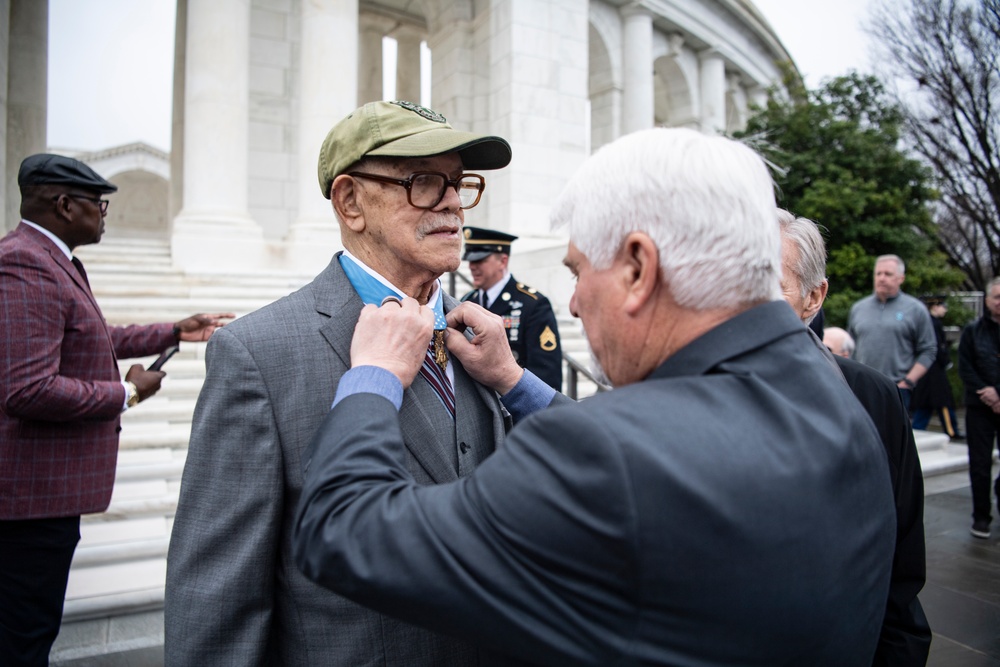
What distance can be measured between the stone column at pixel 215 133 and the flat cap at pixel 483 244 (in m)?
5.58

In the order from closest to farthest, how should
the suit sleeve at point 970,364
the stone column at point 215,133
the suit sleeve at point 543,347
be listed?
the suit sleeve at point 543,347
the suit sleeve at point 970,364
the stone column at point 215,133

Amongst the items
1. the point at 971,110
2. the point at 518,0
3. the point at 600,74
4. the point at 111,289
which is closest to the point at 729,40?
the point at 600,74

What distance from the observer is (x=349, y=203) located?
5.46 feet

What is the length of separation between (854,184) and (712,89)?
9.38m

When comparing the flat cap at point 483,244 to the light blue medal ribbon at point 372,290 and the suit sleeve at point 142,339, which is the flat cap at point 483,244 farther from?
the light blue medal ribbon at point 372,290

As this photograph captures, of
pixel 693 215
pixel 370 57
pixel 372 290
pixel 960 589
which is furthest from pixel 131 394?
pixel 370 57

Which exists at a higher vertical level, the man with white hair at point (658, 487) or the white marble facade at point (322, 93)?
the white marble facade at point (322, 93)

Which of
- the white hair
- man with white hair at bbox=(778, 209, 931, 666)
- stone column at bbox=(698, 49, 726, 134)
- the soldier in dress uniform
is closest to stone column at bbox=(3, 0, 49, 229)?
the soldier in dress uniform

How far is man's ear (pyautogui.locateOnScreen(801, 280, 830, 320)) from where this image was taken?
2.54 meters

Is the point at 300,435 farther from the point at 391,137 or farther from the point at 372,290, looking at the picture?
the point at 391,137

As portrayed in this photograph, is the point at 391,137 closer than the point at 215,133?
Yes

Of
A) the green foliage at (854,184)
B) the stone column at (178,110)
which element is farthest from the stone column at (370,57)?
the green foliage at (854,184)

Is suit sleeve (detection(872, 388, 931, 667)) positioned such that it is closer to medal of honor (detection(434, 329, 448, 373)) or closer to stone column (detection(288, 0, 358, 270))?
medal of honor (detection(434, 329, 448, 373))

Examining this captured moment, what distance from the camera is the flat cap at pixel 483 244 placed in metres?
5.57
